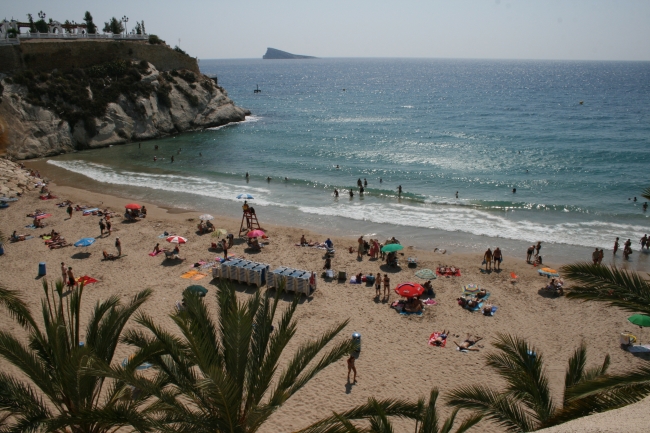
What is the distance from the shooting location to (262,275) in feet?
61.2

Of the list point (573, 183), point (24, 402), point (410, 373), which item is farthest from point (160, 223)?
point (573, 183)

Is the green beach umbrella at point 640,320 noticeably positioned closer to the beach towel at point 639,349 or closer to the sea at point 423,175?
the beach towel at point 639,349

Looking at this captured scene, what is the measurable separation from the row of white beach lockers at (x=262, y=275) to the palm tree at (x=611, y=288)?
11.4 m

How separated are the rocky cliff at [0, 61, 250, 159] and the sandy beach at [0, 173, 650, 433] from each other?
2087 centimetres

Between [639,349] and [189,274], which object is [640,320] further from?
[189,274]

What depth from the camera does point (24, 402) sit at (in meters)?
7.20

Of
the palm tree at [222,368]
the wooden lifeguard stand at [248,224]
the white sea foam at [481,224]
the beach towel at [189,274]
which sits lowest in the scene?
the white sea foam at [481,224]

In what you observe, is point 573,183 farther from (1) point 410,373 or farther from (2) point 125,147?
(2) point 125,147

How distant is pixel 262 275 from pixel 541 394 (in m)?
12.5

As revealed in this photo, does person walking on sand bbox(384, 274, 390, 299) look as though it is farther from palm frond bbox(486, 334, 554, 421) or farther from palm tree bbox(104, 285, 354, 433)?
palm tree bbox(104, 285, 354, 433)

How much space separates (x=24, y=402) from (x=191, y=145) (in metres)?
47.6

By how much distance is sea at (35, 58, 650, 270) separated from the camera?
27.2 meters

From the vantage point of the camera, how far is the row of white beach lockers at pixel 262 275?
58.1ft

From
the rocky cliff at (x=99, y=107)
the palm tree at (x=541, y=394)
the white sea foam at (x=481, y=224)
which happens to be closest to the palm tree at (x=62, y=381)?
the palm tree at (x=541, y=394)
